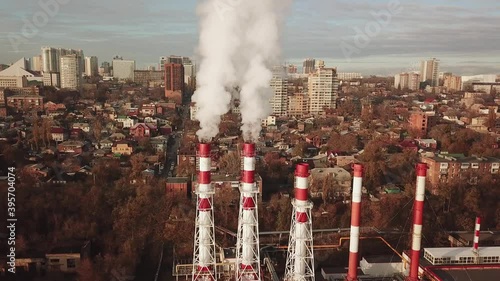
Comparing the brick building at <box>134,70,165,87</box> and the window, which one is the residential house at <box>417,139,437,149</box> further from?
the brick building at <box>134,70,165,87</box>

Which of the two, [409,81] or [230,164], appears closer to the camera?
[230,164]

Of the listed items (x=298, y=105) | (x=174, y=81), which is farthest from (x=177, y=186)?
(x=174, y=81)

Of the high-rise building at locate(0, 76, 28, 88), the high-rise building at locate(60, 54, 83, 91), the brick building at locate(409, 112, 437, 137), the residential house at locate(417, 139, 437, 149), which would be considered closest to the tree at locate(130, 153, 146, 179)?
the residential house at locate(417, 139, 437, 149)

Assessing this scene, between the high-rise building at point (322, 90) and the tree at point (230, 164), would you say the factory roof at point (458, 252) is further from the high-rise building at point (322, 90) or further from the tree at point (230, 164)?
the high-rise building at point (322, 90)

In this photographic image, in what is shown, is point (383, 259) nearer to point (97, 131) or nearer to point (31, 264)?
point (31, 264)

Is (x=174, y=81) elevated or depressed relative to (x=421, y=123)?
elevated

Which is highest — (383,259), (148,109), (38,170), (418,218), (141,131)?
(148,109)

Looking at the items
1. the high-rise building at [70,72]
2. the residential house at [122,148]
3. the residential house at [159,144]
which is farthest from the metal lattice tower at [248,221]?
the high-rise building at [70,72]
